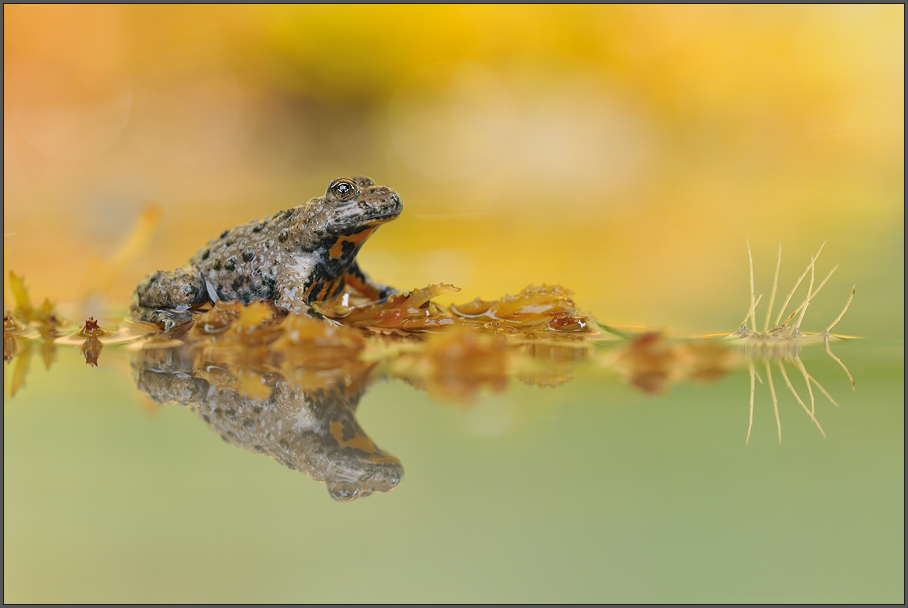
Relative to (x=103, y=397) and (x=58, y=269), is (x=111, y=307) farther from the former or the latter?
(x=103, y=397)

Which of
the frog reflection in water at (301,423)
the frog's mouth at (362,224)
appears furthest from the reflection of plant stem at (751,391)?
the frog's mouth at (362,224)

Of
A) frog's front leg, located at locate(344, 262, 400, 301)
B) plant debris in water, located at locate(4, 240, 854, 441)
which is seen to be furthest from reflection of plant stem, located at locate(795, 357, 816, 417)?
frog's front leg, located at locate(344, 262, 400, 301)

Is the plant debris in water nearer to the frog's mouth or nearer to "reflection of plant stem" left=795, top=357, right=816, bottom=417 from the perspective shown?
"reflection of plant stem" left=795, top=357, right=816, bottom=417

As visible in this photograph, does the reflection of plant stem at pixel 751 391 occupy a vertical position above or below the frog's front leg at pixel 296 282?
below

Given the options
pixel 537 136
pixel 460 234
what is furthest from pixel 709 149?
pixel 460 234

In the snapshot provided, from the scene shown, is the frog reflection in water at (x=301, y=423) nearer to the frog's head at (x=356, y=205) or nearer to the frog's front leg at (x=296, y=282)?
the frog's front leg at (x=296, y=282)

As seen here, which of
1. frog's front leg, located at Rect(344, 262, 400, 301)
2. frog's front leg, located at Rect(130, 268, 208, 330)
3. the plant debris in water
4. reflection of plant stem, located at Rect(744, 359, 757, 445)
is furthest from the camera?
frog's front leg, located at Rect(344, 262, 400, 301)
